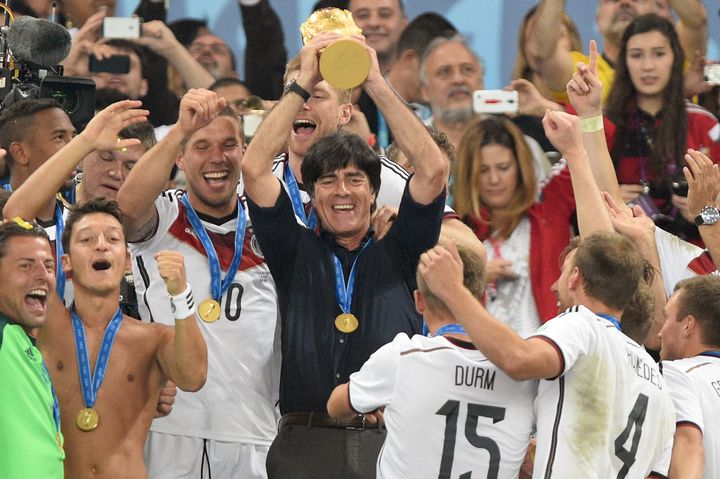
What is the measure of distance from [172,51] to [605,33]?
2550 millimetres

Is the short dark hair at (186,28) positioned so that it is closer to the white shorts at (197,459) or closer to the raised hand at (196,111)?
the raised hand at (196,111)

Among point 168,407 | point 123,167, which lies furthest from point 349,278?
point 123,167

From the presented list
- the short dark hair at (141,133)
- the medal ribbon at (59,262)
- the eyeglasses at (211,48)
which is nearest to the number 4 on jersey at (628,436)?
the medal ribbon at (59,262)

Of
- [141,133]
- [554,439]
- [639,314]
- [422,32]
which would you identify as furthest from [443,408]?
[422,32]

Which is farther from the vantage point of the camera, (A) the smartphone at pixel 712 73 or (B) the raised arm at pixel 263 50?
(B) the raised arm at pixel 263 50

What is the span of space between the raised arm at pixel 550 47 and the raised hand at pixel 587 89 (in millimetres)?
1538

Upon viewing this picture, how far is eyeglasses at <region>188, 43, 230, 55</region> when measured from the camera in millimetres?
8664

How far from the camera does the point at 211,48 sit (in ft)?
28.6

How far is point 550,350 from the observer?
16.4ft

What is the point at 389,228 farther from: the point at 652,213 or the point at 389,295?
the point at 652,213

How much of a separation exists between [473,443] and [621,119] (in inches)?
126

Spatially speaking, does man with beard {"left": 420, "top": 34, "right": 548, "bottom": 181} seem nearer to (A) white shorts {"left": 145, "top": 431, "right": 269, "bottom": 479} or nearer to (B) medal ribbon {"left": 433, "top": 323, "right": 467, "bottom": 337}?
(A) white shorts {"left": 145, "top": 431, "right": 269, "bottom": 479}

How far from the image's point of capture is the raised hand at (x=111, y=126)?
618 centimetres

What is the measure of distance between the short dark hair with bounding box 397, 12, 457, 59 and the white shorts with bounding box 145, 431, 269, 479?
2.89m
